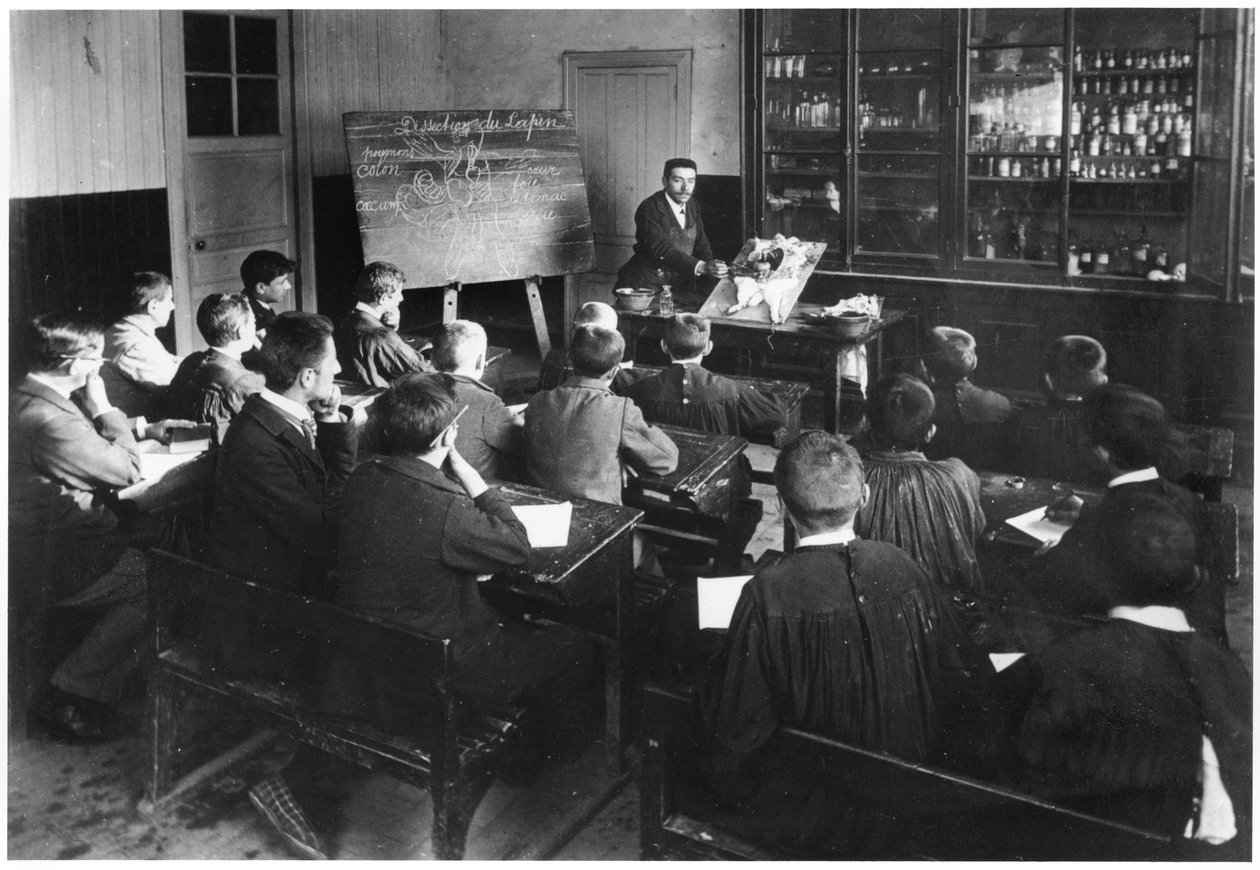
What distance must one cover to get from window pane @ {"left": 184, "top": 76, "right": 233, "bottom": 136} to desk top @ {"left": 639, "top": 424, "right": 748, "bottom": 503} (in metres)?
3.65

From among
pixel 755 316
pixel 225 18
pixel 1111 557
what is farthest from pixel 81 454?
pixel 225 18

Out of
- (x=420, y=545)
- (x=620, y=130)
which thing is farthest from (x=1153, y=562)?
(x=620, y=130)

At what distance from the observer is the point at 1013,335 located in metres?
5.83

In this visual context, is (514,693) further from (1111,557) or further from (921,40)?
(921,40)

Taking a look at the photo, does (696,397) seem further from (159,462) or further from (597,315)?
(159,462)

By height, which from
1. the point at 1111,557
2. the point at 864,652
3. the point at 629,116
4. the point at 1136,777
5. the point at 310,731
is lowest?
the point at 310,731

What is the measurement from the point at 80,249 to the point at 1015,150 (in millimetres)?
4566

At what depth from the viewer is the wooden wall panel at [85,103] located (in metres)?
4.79

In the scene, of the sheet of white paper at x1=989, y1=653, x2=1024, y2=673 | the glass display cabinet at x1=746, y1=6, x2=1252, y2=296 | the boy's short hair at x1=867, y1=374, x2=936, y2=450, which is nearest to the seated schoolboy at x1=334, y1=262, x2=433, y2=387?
the boy's short hair at x1=867, y1=374, x2=936, y2=450

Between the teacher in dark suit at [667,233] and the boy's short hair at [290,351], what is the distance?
3.46 m

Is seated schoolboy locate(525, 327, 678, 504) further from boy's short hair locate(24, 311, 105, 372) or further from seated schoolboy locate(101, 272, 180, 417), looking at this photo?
seated schoolboy locate(101, 272, 180, 417)

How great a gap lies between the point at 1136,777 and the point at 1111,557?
15.4 inches

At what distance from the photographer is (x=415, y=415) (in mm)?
2248

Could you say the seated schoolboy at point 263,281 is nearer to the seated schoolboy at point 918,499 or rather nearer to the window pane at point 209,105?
the window pane at point 209,105
